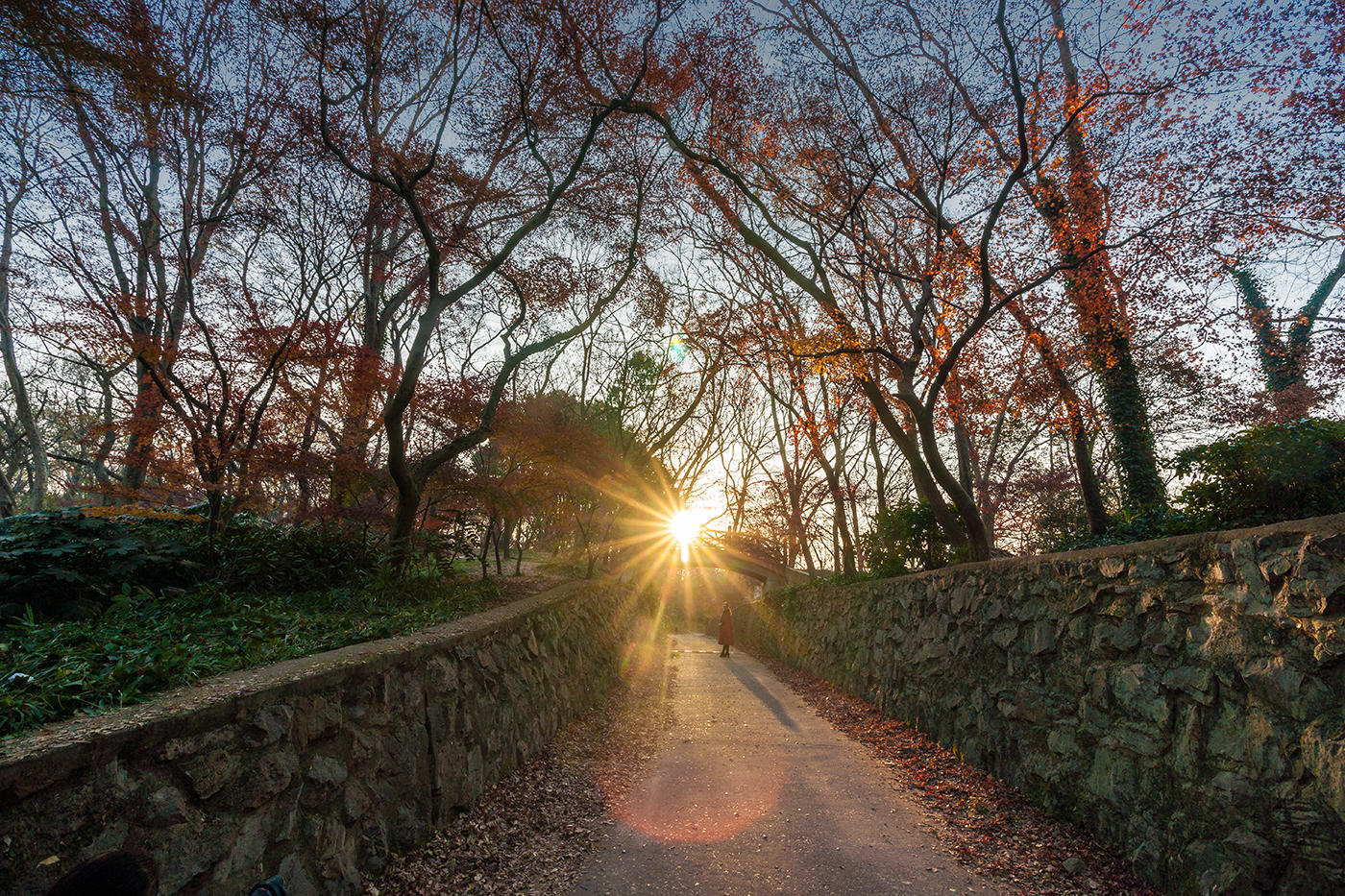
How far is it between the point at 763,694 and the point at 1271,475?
27.9ft

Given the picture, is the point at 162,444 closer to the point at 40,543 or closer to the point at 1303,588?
the point at 40,543

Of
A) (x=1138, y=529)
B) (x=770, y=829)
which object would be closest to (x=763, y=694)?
(x=1138, y=529)

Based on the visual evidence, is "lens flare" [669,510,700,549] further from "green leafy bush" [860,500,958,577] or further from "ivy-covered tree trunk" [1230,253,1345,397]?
"ivy-covered tree trunk" [1230,253,1345,397]

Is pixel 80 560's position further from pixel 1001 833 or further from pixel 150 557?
pixel 1001 833

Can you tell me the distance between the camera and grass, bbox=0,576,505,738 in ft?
8.07

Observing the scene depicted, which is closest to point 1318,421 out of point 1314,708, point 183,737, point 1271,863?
point 1314,708

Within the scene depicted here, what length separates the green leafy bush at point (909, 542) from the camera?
936cm

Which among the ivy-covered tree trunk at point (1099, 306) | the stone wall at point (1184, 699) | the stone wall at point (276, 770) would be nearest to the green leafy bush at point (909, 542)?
the ivy-covered tree trunk at point (1099, 306)

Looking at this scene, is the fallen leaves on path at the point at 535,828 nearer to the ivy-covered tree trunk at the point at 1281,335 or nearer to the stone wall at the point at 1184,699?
the stone wall at the point at 1184,699

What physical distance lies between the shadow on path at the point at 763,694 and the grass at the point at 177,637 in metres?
4.76

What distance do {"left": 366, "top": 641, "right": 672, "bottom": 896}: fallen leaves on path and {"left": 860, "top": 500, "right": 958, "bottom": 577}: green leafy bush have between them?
4.95 m

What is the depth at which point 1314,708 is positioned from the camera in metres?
2.72

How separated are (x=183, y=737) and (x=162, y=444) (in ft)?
21.0

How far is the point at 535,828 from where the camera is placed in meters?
4.36
